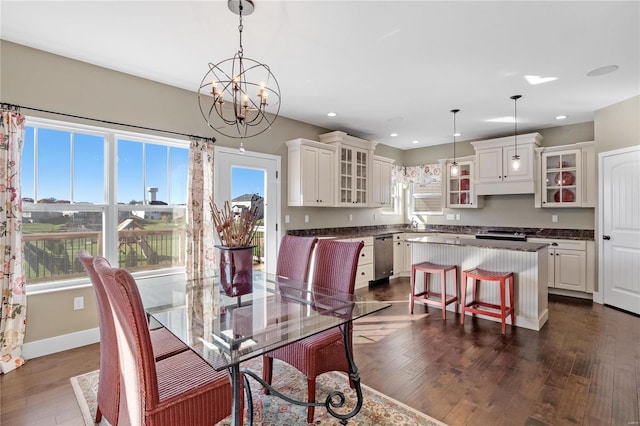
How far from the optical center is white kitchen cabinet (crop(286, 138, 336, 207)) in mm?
4637

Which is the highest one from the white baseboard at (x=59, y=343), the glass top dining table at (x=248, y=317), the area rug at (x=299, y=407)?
the glass top dining table at (x=248, y=317)

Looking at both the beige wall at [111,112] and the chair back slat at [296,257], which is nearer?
the chair back slat at [296,257]

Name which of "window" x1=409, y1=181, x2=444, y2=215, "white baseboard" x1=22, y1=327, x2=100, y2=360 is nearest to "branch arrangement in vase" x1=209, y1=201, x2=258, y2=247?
"white baseboard" x1=22, y1=327, x2=100, y2=360

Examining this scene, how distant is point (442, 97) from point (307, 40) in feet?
6.83

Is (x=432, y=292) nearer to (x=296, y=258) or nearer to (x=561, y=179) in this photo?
(x=296, y=258)

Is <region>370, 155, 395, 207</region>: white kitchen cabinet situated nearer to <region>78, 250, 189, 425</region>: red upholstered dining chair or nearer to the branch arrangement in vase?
the branch arrangement in vase

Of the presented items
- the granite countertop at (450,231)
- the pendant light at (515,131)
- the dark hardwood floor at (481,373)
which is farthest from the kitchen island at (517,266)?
the granite countertop at (450,231)

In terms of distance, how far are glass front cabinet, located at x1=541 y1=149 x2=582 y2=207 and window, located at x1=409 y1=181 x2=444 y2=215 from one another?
1835 mm

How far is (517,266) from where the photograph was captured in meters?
3.55

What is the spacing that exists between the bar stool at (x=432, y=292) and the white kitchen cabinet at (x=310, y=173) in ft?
5.61

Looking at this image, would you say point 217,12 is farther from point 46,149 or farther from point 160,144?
point 46,149

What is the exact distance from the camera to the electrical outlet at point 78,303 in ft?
9.89

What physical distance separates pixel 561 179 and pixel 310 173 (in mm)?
3947

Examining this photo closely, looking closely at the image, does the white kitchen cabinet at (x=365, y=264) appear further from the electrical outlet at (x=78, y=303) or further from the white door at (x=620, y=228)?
the electrical outlet at (x=78, y=303)
